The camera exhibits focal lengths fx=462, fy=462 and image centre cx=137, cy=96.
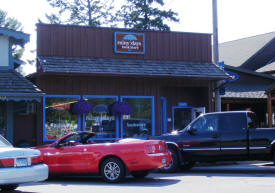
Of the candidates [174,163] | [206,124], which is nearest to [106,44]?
[206,124]

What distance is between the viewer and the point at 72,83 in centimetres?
1906

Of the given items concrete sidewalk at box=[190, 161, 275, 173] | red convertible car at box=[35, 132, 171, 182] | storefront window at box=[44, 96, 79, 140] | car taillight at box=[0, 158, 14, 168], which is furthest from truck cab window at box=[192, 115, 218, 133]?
storefront window at box=[44, 96, 79, 140]

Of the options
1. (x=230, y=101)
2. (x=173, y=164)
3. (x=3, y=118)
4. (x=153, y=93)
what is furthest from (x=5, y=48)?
(x=230, y=101)

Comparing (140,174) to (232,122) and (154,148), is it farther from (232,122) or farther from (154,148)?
(232,122)

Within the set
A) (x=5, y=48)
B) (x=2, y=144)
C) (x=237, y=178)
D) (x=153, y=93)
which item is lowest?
(x=237, y=178)

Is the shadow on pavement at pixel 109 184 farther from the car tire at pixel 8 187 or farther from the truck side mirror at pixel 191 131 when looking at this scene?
the truck side mirror at pixel 191 131

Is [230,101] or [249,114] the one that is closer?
[249,114]

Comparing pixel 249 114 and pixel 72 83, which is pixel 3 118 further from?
pixel 249 114

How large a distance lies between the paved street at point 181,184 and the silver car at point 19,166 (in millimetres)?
846

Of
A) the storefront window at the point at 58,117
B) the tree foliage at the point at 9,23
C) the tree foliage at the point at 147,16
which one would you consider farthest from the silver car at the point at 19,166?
the tree foliage at the point at 9,23

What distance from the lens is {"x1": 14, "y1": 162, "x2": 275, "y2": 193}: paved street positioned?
10266 millimetres

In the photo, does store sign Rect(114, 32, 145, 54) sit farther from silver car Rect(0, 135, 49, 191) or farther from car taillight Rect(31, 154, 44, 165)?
silver car Rect(0, 135, 49, 191)

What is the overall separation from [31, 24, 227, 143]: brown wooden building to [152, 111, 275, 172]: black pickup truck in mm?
5486

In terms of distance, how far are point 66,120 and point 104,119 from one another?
1.63 metres
